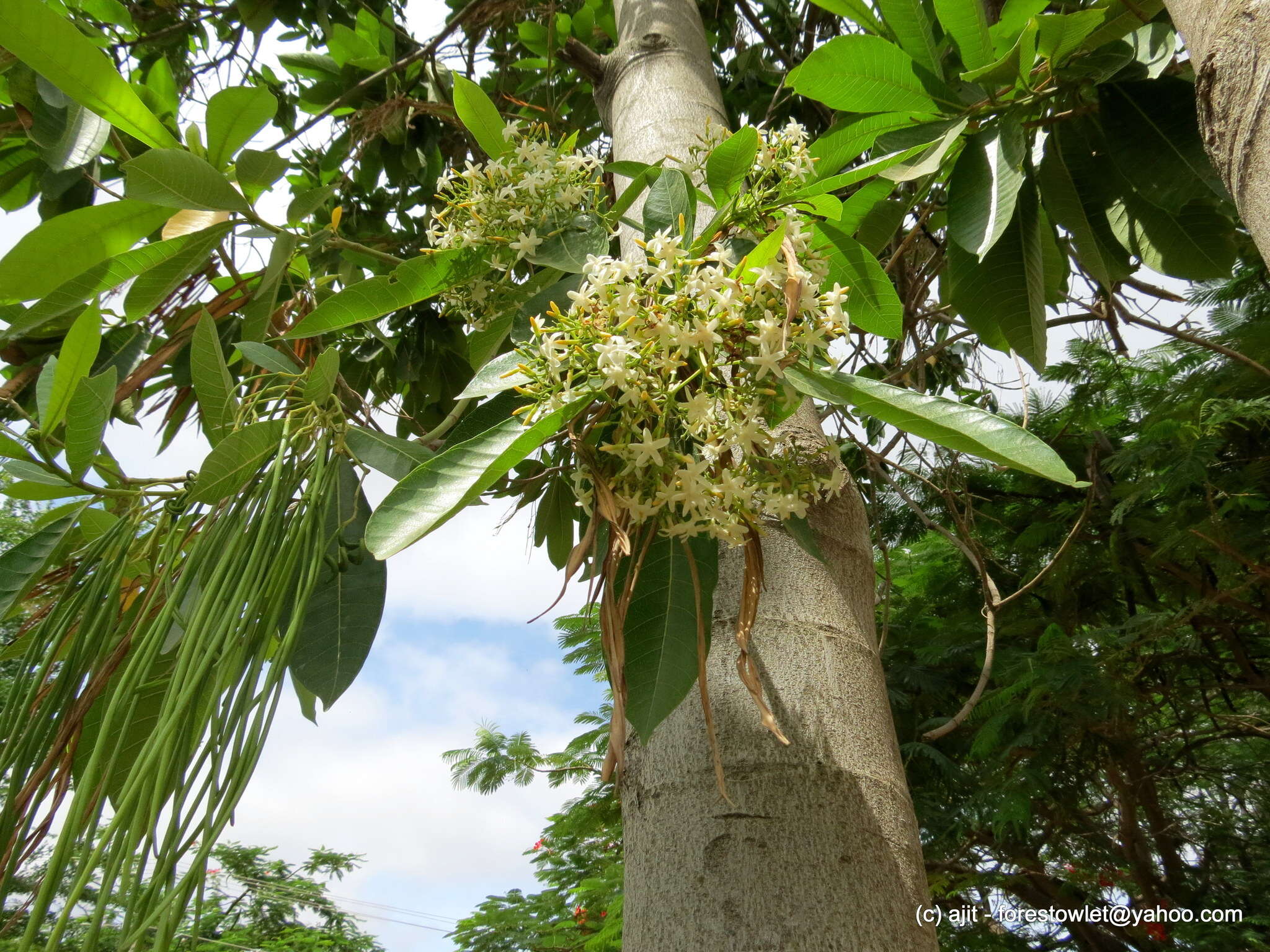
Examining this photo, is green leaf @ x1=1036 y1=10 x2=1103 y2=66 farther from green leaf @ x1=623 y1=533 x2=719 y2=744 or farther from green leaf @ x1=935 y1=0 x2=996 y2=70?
A: green leaf @ x1=623 y1=533 x2=719 y2=744

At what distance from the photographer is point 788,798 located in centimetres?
83

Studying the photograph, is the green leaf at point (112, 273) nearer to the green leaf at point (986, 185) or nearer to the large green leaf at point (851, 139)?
the large green leaf at point (851, 139)

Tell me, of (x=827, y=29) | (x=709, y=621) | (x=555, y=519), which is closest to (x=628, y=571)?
(x=709, y=621)

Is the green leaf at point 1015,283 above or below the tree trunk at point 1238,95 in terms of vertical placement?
above

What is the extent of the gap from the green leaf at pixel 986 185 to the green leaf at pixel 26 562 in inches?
43.3

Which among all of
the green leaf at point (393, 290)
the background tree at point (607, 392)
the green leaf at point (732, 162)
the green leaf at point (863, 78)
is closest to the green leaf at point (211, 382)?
the background tree at point (607, 392)

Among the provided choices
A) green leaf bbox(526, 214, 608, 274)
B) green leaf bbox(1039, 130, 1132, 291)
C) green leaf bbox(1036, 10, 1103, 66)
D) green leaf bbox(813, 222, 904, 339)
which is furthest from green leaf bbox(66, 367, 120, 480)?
green leaf bbox(1039, 130, 1132, 291)

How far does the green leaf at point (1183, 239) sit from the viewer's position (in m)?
1.18

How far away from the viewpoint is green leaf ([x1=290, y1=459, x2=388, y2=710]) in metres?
0.93

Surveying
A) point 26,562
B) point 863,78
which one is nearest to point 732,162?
point 863,78

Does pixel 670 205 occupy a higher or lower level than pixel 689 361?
higher

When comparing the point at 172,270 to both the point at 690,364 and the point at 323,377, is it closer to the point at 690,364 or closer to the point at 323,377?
the point at 323,377

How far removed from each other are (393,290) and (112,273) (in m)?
0.34

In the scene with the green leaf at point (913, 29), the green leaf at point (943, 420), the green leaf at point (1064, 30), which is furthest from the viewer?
the green leaf at point (913, 29)
